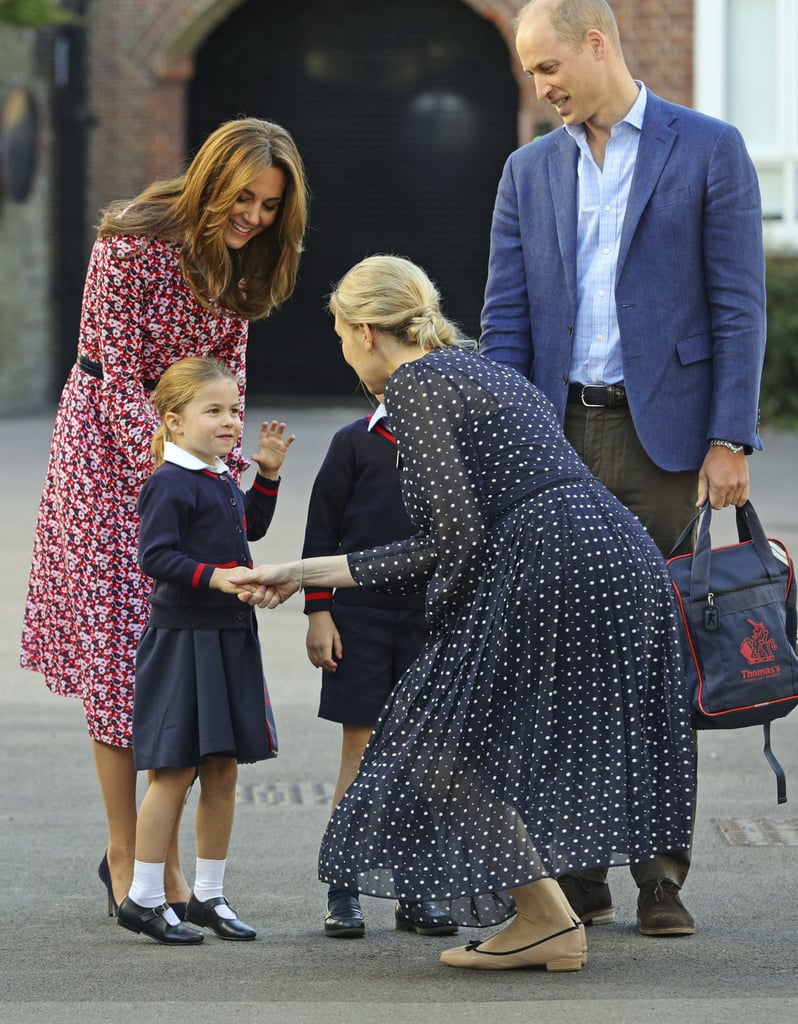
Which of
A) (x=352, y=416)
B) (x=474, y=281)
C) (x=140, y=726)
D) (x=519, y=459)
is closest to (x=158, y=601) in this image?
(x=140, y=726)

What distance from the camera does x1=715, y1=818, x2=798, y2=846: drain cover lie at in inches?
191

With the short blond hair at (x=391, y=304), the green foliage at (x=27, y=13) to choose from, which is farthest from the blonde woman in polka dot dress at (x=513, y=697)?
the green foliage at (x=27, y=13)

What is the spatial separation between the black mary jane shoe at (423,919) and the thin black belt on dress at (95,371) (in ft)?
4.50

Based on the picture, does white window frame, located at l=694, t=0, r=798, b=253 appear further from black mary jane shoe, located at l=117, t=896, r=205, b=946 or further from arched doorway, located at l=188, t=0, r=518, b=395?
black mary jane shoe, located at l=117, t=896, r=205, b=946

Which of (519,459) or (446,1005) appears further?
(519,459)

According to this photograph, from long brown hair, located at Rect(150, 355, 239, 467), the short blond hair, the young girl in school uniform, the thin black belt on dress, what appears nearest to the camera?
the short blond hair

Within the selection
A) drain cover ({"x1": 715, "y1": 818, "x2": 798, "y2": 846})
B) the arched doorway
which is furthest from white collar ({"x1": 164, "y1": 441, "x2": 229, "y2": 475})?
the arched doorway

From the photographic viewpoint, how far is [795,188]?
17828 millimetres

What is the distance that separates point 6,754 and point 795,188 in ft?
45.0

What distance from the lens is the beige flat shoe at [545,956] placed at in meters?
3.60

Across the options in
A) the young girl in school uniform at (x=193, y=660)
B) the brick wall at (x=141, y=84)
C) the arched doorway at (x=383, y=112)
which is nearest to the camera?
the young girl in school uniform at (x=193, y=660)

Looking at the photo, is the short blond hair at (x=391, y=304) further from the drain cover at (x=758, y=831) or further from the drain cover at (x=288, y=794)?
the drain cover at (x=288, y=794)

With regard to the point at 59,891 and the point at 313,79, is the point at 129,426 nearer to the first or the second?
the point at 59,891

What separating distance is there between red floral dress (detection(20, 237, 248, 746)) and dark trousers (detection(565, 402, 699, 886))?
857mm
